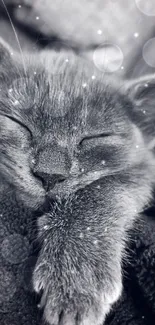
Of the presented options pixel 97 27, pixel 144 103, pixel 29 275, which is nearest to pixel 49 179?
pixel 29 275

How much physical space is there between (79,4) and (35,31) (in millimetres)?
175

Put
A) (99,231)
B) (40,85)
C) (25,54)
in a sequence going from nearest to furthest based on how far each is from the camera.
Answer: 1. (99,231)
2. (40,85)
3. (25,54)

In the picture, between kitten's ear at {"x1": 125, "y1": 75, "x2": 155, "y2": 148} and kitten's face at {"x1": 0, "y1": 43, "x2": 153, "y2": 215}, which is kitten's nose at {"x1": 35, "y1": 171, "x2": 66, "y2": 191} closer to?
kitten's face at {"x1": 0, "y1": 43, "x2": 153, "y2": 215}

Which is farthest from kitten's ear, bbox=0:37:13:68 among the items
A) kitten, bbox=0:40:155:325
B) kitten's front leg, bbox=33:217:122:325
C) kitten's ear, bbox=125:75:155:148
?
kitten's front leg, bbox=33:217:122:325

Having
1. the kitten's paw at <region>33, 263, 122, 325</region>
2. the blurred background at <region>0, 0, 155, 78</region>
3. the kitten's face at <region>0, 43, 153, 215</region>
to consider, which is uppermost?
the blurred background at <region>0, 0, 155, 78</region>

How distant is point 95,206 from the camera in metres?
0.79

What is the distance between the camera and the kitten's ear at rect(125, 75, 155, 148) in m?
0.83

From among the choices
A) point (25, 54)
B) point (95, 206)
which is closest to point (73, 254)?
point (95, 206)

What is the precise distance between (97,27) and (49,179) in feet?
1.61

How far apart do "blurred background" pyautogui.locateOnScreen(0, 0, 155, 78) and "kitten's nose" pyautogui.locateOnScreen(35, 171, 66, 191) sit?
1.22 ft

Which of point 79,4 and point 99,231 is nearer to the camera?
point 99,231

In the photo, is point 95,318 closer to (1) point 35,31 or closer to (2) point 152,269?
(2) point 152,269

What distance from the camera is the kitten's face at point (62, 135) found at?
794mm

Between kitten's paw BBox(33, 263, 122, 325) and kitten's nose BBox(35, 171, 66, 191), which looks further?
kitten's nose BBox(35, 171, 66, 191)
